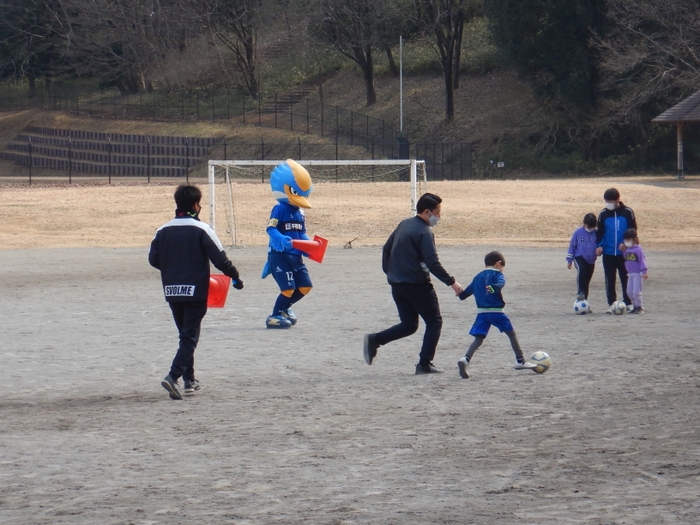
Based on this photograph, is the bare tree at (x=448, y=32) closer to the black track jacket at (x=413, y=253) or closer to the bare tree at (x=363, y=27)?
the bare tree at (x=363, y=27)

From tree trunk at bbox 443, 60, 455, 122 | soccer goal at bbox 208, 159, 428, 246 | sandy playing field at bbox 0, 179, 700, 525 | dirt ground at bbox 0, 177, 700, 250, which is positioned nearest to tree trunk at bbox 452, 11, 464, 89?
tree trunk at bbox 443, 60, 455, 122

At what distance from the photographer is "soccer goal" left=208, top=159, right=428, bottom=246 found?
80.4 feet

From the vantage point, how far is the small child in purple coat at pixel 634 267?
12.0 metres

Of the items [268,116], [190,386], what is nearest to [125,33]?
[268,116]

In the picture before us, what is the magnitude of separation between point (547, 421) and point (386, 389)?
1.60 m

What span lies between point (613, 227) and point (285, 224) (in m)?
4.18

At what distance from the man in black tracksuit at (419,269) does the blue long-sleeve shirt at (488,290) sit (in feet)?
0.55

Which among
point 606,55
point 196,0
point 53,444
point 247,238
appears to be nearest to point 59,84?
point 196,0

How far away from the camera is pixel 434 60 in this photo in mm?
56562

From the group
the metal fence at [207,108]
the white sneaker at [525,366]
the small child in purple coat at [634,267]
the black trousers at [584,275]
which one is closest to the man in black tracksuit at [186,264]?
the white sneaker at [525,366]

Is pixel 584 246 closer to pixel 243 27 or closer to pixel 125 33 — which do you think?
pixel 243 27

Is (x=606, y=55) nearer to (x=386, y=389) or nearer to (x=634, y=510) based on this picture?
(x=386, y=389)

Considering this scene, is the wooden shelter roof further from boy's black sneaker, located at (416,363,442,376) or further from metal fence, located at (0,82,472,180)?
boy's black sneaker, located at (416,363,442,376)

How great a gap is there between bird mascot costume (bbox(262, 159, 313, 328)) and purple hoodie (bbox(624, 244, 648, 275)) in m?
3.95
